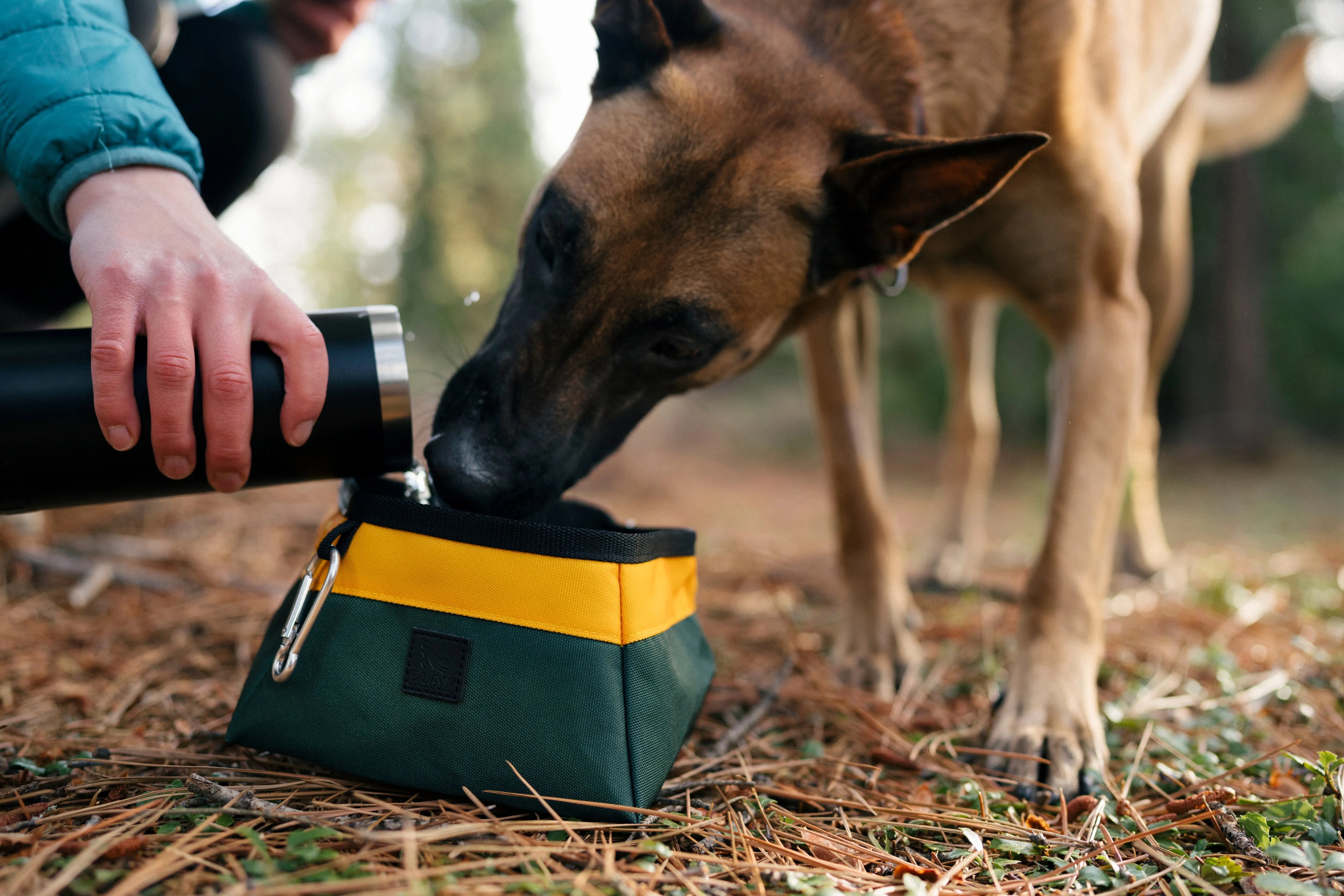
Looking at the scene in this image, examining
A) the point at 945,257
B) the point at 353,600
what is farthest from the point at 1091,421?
the point at 353,600

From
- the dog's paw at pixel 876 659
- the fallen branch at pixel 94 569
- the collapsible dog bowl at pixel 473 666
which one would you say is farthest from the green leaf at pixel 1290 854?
the fallen branch at pixel 94 569

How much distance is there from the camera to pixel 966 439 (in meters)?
3.68

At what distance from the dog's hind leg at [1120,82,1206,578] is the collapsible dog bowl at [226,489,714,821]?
230 centimetres

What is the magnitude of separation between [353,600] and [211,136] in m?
1.47

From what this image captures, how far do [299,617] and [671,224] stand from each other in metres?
0.95

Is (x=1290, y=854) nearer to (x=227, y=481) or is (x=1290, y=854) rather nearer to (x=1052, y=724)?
(x=1052, y=724)

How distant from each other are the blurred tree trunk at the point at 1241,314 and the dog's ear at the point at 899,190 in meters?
8.33

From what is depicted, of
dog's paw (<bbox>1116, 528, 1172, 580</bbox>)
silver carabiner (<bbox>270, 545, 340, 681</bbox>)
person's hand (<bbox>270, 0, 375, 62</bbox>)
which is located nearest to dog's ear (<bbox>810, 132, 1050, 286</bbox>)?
silver carabiner (<bbox>270, 545, 340, 681</bbox>)

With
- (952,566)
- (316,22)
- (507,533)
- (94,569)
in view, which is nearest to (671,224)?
(507,533)

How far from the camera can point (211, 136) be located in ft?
6.79

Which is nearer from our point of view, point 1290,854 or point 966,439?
point 1290,854

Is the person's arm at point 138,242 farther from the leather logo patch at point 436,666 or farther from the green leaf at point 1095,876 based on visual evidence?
the green leaf at point 1095,876

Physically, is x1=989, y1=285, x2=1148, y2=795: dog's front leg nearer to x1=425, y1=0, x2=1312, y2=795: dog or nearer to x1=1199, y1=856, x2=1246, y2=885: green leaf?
x1=425, y1=0, x2=1312, y2=795: dog

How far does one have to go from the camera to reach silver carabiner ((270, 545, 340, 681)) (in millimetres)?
1171
